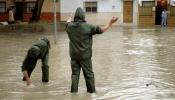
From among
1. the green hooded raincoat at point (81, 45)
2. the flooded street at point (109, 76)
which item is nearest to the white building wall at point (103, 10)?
the flooded street at point (109, 76)

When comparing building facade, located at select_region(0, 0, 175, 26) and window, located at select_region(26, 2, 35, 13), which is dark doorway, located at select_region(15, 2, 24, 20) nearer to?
building facade, located at select_region(0, 0, 175, 26)

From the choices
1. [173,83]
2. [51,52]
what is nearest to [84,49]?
[173,83]

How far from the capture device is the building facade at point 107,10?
44906mm

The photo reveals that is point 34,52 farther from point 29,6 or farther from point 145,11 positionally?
point 29,6

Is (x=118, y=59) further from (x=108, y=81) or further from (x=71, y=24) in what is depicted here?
(x=71, y=24)

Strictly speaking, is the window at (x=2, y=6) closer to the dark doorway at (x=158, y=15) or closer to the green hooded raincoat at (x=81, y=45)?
the dark doorway at (x=158, y=15)

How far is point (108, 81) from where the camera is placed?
1286 centimetres

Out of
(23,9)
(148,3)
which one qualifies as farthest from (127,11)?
(23,9)

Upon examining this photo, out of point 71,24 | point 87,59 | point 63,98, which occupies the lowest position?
point 63,98

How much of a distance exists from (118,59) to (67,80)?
16.4 ft

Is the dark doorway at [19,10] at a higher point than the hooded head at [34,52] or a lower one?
higher

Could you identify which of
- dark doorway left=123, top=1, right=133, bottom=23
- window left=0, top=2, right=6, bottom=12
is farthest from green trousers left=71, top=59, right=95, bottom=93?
window left=0, top=2, right=6, bottom=12

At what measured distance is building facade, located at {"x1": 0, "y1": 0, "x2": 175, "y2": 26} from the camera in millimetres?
44906

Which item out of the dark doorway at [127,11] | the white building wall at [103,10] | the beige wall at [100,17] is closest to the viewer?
the dark doorway at [127,11]
